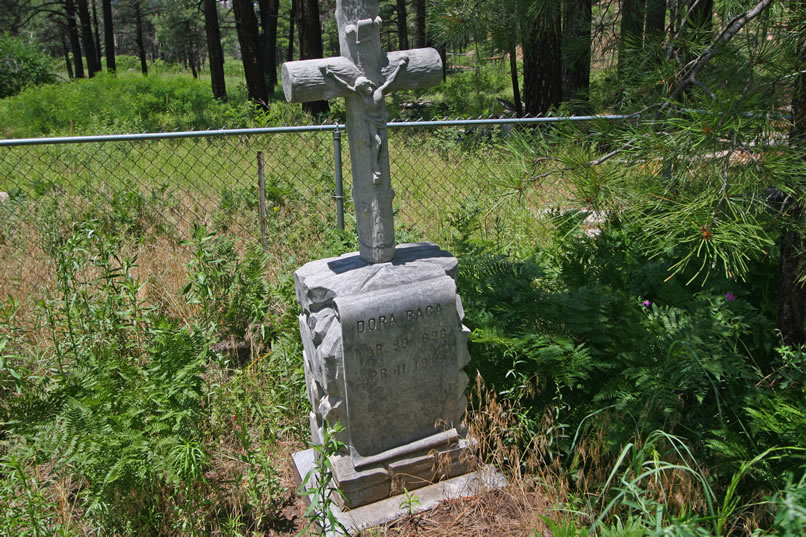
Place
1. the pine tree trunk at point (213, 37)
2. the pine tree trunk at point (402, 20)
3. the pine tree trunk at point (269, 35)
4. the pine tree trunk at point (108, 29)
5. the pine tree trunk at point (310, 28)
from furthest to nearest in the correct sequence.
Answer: the pine tree trunk at point (108, 29) < the pine tree trunk at point (402, 20) < the pine tree trunk at point (269, 35) < the pine tree trunk at point (213, 37) < the pine tree trunk at point (310, 28)

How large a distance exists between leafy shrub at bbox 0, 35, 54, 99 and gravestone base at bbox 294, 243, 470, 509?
1882cm

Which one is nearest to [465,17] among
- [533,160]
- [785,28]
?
[533,160]

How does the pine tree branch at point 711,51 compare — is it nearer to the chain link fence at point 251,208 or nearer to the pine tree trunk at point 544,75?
the chain link fence at point 251,208

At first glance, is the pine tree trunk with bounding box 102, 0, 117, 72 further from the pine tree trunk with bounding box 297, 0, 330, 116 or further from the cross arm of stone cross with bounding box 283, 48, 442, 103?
the cross arm of stone cross with bounding box 283, 48, 442, 103

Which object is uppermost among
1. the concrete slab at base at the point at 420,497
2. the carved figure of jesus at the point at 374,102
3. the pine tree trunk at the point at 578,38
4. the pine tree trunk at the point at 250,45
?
the pine tree trunk at the point at 250,45

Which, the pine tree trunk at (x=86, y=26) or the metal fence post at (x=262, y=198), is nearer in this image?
the metal fence post at (x=262, y=198)

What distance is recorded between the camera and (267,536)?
2.54 meters

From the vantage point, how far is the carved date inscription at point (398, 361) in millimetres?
2439

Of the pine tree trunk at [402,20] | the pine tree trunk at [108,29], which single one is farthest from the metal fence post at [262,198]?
the pine tree trunk at [108,29]

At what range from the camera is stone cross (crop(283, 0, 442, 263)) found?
2357mm

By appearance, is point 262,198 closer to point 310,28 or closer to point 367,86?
point 367,86

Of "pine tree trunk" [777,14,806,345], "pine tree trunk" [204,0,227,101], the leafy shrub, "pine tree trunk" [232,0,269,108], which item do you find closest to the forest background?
"pine tree trunk" [777,14,806,345]

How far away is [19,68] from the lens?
1866 centimetres

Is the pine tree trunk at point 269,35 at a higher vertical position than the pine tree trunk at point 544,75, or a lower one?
higher
